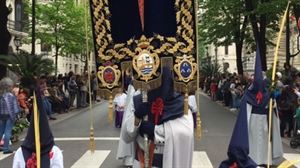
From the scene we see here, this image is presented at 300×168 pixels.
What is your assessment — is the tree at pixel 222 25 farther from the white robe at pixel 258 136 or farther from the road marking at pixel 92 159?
the white robe at pixel 258 136

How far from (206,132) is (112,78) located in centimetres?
1210

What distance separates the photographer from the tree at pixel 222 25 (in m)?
30.5

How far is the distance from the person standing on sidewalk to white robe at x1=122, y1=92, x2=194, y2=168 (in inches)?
319

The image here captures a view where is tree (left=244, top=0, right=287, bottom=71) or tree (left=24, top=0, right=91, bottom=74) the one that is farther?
tree (left=24, top=0, right=91, bottom=74)

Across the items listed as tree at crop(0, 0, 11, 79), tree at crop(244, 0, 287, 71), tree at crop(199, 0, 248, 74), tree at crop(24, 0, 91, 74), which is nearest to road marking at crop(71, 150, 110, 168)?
tree at crop(244, 0, 287, 71)

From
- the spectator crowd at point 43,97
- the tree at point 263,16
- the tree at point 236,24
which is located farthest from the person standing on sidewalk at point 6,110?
the tree at point 236,24

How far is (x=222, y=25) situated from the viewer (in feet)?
107

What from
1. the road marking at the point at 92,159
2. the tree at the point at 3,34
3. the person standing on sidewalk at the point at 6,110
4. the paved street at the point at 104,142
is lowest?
the paved street at the point at 104,142

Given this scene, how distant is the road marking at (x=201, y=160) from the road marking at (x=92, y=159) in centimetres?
194

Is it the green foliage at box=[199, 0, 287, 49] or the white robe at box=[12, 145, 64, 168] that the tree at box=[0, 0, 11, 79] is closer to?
the green foliage at box=[199, 0, 287, 49]

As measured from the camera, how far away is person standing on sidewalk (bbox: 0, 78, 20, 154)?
14305 mm

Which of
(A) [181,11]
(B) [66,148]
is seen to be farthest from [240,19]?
(A) [181,11]

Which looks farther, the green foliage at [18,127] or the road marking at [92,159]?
the green foliage at [18,127]

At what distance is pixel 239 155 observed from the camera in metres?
5.43
